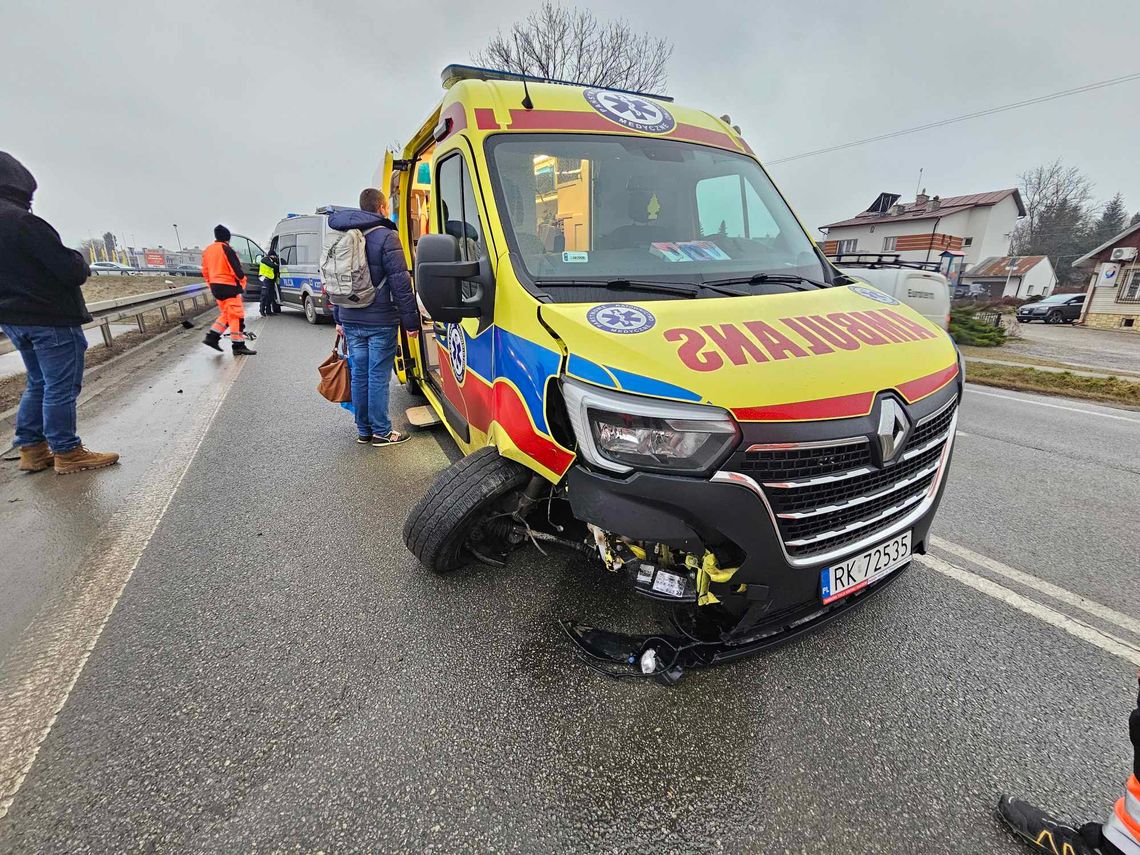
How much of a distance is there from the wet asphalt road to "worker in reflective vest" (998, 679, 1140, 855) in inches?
2.8

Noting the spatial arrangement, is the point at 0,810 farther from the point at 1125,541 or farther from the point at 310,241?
the point at 310,241

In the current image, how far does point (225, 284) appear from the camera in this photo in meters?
8.48

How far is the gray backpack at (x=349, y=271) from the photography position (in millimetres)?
4020

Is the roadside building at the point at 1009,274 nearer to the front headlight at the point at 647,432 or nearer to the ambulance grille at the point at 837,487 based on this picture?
the ambulance grille at the point at 837,487

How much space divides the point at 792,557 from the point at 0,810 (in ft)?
8.74

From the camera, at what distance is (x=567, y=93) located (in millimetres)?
2902

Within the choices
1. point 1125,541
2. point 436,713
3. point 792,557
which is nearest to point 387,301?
point 436,713

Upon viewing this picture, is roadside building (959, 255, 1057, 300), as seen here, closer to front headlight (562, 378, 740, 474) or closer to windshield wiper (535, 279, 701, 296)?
windshield wiper (535, 279, 701, 296)

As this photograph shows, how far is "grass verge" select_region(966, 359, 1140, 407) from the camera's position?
727 cm

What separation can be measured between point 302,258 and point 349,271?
9.89 metres

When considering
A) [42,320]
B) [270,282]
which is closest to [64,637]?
[42,320]

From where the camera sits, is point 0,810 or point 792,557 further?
point 792,557

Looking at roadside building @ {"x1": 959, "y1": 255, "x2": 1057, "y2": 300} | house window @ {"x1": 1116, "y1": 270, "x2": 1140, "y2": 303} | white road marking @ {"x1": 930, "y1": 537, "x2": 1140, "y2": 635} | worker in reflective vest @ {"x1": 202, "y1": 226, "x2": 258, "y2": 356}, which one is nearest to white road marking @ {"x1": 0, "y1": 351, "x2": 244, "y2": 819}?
white road marking @ {"x1": 930, "y1": 537, "x2": 1140, "y2": 635}

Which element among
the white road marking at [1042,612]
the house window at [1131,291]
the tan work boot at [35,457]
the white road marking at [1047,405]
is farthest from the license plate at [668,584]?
the house window at [1131,291]
